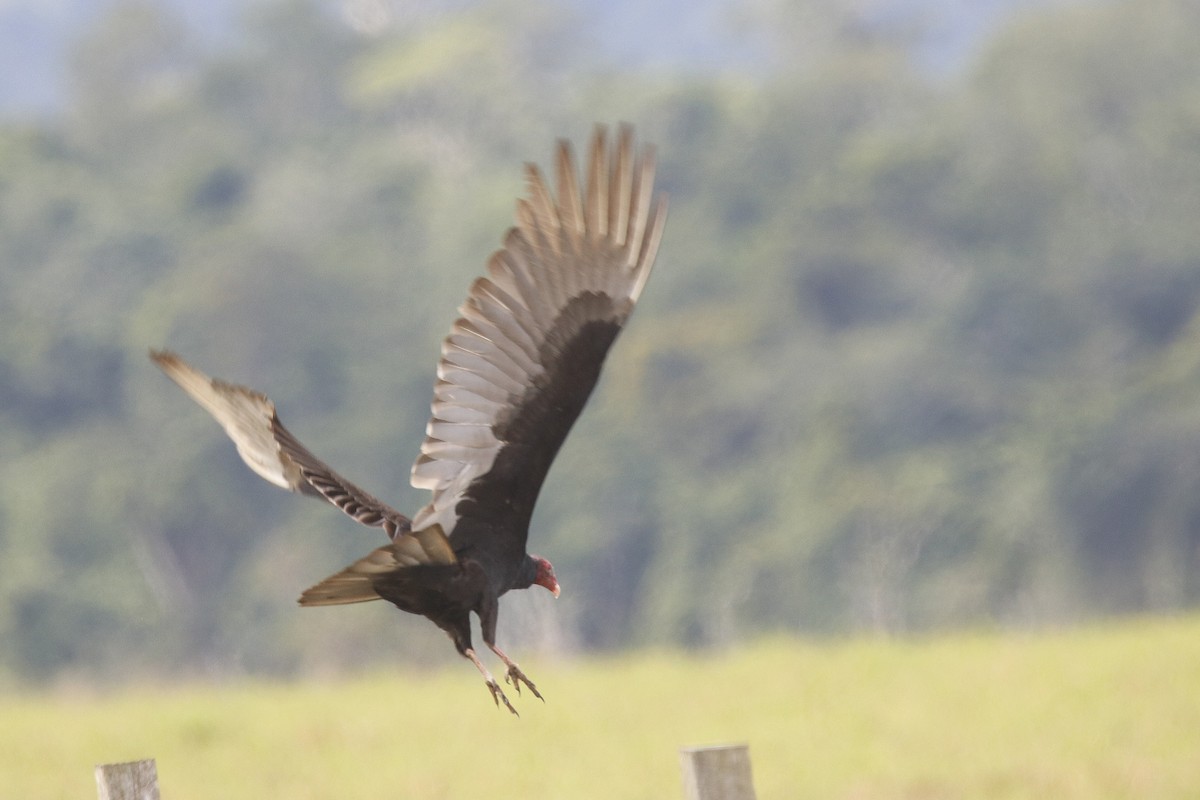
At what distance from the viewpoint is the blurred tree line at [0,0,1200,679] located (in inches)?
918

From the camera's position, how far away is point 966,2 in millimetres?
88812

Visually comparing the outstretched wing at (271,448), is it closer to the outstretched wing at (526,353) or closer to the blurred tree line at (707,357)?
the outstretched wing at (526,353)

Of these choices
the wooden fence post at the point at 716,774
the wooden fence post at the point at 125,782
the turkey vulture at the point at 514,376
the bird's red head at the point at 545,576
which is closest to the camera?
the wooden fence post at the point at 125,782

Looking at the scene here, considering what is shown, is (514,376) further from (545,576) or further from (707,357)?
(707,357)

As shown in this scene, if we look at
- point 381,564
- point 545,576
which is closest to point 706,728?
point 545,576

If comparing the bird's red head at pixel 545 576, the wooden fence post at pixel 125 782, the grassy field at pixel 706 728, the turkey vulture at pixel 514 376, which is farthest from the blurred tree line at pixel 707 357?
the wooden fence post at pixel 125 782

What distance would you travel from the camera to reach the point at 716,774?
401 centimetres

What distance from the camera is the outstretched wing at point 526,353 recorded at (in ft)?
14.5

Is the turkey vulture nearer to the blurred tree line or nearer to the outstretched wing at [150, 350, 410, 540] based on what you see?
the outstretched wing at [150, 350, 410, 540]

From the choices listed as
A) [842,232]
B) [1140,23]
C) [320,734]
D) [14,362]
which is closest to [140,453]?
[14,362]

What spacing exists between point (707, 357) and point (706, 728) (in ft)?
63.7

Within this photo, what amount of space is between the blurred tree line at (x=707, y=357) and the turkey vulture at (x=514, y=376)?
14977 mm

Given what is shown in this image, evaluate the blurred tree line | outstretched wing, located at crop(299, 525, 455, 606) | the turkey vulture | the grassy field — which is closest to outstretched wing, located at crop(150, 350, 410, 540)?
the turkey vulture

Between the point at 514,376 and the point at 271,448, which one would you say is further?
the point at 271,448
